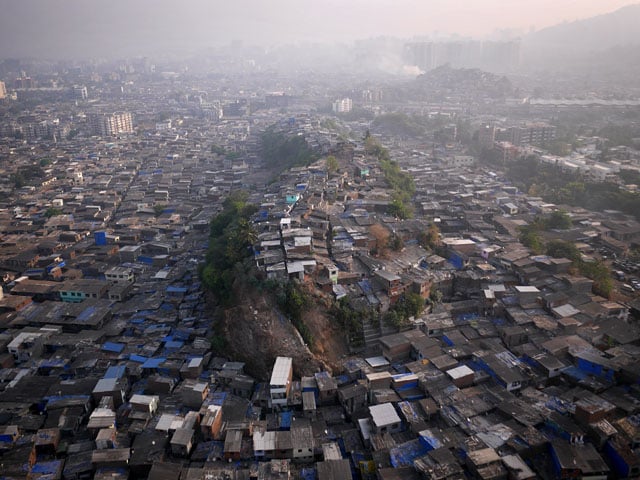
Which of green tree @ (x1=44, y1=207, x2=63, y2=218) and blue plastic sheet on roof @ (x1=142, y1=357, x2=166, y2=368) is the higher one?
green tree @ (x1=44, y1=207, x2=63, y2=218)

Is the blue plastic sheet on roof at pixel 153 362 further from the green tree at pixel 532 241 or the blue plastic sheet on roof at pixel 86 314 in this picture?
the green tree at pixel 532 241

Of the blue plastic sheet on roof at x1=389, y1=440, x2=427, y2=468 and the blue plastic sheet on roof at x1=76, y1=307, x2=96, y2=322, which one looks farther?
the blue plastic sheet on roof at x1=76, y1=307, x2=96, y2=322

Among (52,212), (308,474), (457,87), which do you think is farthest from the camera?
(457,87)

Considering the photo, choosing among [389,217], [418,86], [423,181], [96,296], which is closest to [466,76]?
[418,86]

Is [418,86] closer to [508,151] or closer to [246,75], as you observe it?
[508,151]

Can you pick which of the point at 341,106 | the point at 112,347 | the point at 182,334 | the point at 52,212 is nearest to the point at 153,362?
the point at 182,334

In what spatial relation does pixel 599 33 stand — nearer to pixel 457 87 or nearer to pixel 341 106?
pixel 457 87

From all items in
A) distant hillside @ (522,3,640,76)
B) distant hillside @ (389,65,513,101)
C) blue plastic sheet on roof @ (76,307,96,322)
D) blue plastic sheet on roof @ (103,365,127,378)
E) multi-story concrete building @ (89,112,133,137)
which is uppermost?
distant hillside @ (522,3,640,76)

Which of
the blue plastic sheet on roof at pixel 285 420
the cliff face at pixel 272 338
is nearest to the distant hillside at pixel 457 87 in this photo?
the cliff face at pixel 272 338

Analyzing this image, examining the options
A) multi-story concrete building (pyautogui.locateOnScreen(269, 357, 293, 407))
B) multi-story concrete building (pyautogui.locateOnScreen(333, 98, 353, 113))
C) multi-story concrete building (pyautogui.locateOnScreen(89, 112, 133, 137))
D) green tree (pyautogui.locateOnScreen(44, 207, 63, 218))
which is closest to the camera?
multi-story concrete building (pyautogui.locateOnScreen(269, 357, 293, 407))

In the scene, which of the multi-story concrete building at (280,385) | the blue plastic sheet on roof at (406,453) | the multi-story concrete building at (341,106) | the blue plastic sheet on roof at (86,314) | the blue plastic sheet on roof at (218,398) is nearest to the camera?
the blue plastic sheet on roof at (406,453)

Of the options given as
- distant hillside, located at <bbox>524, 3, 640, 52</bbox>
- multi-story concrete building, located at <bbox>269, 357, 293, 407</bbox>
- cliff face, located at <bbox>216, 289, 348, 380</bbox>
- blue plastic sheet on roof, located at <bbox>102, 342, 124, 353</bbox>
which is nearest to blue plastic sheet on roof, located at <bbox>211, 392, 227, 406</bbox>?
cliff face, located at <bbox>216, 289, 348, 380</bbox>

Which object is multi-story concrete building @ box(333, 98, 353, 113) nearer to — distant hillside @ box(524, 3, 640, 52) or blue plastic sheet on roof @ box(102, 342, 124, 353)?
blue plastic sheet on roof @ box(102, 342, 124, 353)
